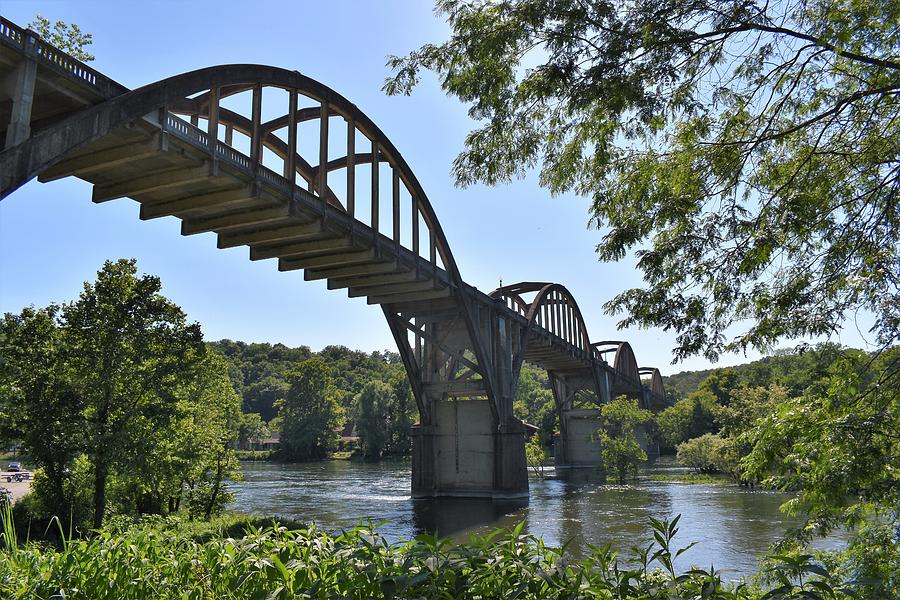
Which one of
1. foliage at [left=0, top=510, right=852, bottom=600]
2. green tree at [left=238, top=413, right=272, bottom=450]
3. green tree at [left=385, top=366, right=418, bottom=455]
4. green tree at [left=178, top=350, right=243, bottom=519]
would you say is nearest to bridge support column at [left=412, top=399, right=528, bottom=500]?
green tree at [left=178, top=350, right=243, bottom=519]

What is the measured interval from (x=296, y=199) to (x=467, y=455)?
23153 mm

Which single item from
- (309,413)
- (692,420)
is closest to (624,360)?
(692,420)

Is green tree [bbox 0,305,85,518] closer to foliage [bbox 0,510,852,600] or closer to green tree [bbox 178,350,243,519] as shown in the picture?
green tree [bbox 178,350,243,519]

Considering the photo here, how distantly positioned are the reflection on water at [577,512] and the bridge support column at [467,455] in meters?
1.37

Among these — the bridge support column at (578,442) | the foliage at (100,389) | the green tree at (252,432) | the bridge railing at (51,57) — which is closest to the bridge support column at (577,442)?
the bridge support column at (578,442)

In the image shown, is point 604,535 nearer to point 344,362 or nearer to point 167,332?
point 167,332

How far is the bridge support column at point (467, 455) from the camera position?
39.6 metres

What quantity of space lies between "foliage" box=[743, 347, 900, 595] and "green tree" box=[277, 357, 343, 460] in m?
93.8

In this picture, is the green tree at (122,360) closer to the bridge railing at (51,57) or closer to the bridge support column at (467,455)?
the bridge railing at (51,57)

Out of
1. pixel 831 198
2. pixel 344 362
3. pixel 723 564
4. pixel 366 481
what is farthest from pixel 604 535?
pixel 344 362

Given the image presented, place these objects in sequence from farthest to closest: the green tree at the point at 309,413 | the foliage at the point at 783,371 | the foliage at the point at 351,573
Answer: the green tree at the point at 309,413, the foliage at the point at 783,371, the foliage at the point at 351,573

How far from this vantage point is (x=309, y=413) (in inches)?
3952

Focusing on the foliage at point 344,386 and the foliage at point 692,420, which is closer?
the foliage at point 692,420

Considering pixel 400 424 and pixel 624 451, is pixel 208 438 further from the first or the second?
pixel 400 424
